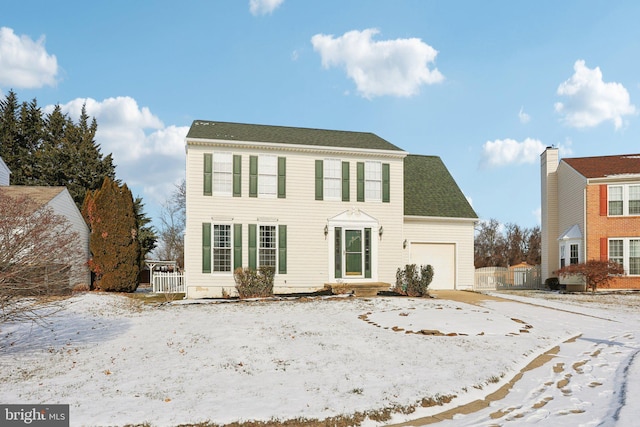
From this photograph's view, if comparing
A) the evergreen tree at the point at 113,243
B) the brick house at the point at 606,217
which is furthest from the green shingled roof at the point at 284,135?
the brick house at the point at 606,217

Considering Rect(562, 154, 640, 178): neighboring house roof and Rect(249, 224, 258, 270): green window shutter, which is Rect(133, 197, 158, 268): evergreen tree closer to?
Rect(249, 224, 258, 270): green window shutter

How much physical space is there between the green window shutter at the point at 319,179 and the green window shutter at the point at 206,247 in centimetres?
462

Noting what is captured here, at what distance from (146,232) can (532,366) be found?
2873 cm

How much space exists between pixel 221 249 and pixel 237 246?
24.9 inches

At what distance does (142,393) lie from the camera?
7.05m

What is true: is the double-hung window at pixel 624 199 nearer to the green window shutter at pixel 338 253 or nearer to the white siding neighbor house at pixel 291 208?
the white siding neighbor house at pixel 291 208

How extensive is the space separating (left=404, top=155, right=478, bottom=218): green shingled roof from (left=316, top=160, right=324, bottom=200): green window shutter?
4.52m

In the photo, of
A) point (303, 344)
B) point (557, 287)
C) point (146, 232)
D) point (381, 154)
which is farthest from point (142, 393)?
point (146, 232)

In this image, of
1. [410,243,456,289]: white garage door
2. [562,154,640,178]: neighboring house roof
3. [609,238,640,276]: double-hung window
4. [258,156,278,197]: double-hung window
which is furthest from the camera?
[562,154,640,178]: neighboring house roof

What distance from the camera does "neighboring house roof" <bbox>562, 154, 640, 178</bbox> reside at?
81.5 ft

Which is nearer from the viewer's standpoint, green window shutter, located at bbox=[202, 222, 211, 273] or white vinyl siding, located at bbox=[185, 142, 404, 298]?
green window shutter, located at bbox=[202, 222, 211, 273]

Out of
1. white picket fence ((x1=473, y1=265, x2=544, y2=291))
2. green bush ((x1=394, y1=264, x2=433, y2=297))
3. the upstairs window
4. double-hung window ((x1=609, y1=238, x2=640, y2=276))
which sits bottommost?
white picket fence ((x1=473, y1=265, x2=544, y2=291))

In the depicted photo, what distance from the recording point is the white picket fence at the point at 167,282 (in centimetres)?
2073

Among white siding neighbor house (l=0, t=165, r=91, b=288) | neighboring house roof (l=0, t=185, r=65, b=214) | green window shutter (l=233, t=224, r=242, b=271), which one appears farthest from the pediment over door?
neighboring house roof (l=0, t=185, r=65, b=214)
